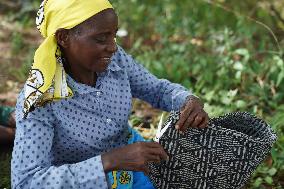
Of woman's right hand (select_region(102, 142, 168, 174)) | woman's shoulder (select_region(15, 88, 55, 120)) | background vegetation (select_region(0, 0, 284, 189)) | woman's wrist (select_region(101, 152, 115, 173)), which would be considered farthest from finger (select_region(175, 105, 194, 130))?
background vegetation (select_region(0, 0, 284, 189))

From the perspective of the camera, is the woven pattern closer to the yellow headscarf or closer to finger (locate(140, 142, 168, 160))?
finger (locate(140, 142, 168, 160))

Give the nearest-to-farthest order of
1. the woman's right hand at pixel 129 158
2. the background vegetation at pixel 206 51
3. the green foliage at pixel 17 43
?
the woman's right hand at pixel 129 158, the background vegetation at pixel 206 51, the green foliage at pixel 17 43

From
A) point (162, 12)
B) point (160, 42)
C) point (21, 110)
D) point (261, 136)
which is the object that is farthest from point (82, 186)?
point (162, 12)

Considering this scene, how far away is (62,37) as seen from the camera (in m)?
2.14

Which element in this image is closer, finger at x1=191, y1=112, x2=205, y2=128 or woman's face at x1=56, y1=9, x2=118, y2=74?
woman's face at x1=56, y1=9, x2=118, y2=74

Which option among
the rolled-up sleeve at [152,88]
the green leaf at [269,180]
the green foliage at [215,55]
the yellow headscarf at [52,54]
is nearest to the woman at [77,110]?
the yellow headscarf at [52,54]

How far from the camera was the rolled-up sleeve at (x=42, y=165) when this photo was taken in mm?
1995

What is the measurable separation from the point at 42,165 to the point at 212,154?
0.75m

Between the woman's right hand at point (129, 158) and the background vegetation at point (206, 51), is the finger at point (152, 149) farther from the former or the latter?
the background vegetation at point (206, 51)

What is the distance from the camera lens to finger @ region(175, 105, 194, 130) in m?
2.28

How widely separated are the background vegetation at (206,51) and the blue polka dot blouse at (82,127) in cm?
82

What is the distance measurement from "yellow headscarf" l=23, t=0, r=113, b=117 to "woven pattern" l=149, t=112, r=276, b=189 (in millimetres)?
524

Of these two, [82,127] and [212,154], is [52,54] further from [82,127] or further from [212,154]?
[212,154]

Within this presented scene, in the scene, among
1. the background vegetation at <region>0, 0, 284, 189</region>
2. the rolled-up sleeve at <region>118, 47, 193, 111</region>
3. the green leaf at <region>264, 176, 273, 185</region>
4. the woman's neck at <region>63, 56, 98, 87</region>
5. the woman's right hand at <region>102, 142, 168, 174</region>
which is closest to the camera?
the woman's right hand at <region>102, 142, 168, 174</region>
